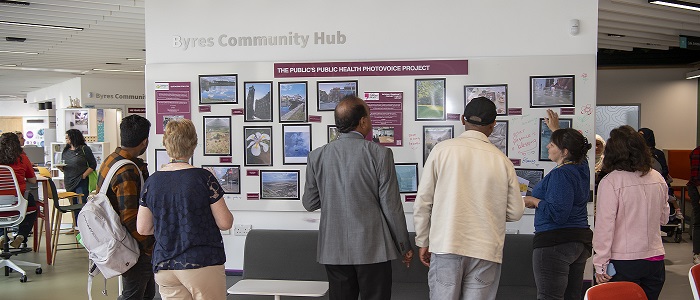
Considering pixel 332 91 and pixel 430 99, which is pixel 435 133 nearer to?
pixel 430 99

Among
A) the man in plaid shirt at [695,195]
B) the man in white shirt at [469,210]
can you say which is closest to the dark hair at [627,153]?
the man in white shirt at [469,210]

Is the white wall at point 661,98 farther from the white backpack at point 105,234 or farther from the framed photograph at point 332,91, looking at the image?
the white backpack at point 105,234

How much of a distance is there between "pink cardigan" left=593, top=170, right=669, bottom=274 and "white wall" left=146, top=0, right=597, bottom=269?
1.27 metres

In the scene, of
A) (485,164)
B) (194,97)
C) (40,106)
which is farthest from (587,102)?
(40,106)

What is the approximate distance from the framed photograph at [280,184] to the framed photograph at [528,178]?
1.77 metres

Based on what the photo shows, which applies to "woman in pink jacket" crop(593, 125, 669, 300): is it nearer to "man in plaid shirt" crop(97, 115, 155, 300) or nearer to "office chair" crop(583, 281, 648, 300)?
"office chair" crop(583, 281, 648, 300)

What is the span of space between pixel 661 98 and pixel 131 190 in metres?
13.1

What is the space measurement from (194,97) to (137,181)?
1.55m

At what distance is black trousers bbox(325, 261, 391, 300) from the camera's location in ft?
11.1

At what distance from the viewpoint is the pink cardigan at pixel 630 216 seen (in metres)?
3.43

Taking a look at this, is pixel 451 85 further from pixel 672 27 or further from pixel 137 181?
pixel 672 27

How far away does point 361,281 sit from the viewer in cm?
342

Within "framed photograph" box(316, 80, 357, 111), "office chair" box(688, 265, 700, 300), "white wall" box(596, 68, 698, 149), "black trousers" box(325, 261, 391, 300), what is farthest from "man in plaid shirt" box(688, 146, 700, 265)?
"white wall" box(596, 68, 698, 149)

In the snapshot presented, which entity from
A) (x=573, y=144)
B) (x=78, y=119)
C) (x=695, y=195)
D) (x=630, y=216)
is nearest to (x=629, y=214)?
(x=630, y=216)
